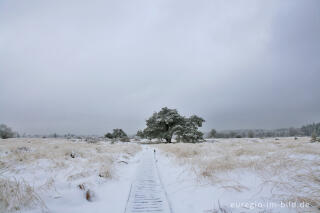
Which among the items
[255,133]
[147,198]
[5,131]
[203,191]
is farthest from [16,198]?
[255,133]

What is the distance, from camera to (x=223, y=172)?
14.4 ft

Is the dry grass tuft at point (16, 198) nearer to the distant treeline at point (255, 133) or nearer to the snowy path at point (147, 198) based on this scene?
the snowy path at point (147, 198)

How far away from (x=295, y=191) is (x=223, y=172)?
5.83 ft

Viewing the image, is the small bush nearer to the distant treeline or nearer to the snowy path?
the snowy path

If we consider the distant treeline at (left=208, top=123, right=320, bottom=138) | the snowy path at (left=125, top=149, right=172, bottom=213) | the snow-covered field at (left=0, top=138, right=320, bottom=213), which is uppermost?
the snow-covered field at (left=0, top=138, right=320, bottom=213)

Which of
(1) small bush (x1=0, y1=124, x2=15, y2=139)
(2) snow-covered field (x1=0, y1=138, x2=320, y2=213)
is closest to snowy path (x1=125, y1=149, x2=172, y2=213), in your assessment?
(2) snow-covered field (x1=0, y1=138, x2=320, y2=213)

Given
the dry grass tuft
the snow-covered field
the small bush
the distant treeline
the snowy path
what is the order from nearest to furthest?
the dry grass tuft
the snow-covered field
the snowy path
the small bush
the distant treeline

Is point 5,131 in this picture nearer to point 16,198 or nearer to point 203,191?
point 16,198

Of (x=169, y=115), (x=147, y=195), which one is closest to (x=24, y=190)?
(x=147, y=195)

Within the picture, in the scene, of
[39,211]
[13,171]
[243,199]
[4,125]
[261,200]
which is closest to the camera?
[39,211]

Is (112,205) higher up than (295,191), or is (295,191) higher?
(295,191)

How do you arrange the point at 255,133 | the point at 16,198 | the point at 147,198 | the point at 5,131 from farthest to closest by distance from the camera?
1. the point at 255,133
2. the point at 5,131
3. the point at 147,198
4. the point at 16,198

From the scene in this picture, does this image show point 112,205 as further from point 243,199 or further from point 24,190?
point 243,199

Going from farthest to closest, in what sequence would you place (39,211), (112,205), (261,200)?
(112,205), (261,200), (39,211)
